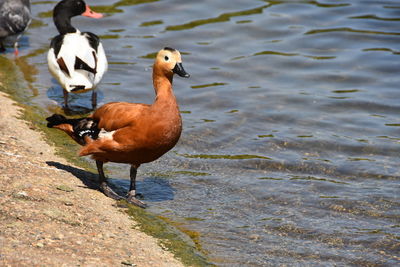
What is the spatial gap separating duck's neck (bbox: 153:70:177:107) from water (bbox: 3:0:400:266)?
1233 millimetres

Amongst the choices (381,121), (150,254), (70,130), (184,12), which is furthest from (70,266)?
(184,12)

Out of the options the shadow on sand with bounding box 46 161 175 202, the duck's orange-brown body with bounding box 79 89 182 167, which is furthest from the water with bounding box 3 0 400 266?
the duck's orange-brown body with bounding box 79 89 182 167

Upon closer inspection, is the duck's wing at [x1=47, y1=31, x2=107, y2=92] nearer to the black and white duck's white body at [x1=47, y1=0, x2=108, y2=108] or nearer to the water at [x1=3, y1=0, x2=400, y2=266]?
the black and white duck's white body at [x1=47, y1=0, x2=108, y2=108]

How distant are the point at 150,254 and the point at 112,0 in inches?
467

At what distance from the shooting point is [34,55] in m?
13.7

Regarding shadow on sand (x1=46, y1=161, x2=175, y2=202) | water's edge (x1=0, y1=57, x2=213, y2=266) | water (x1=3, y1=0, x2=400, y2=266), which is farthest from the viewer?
shadow on sand (x1=46, y1=161, x2=175, y2=202)

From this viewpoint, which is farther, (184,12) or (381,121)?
(184,12)

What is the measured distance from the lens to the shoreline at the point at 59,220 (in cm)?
525

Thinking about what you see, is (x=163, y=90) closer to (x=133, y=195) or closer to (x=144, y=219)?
(x=133, y=195)

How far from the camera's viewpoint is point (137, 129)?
6.88 metres

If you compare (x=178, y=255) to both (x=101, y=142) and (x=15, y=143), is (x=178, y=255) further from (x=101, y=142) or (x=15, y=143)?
(x=15, y=143)

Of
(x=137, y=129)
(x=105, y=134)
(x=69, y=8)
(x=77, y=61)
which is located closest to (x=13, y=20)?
(x=69, y=8)

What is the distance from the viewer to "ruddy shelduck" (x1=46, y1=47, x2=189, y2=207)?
6.87 metres

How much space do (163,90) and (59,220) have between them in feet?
6.08
